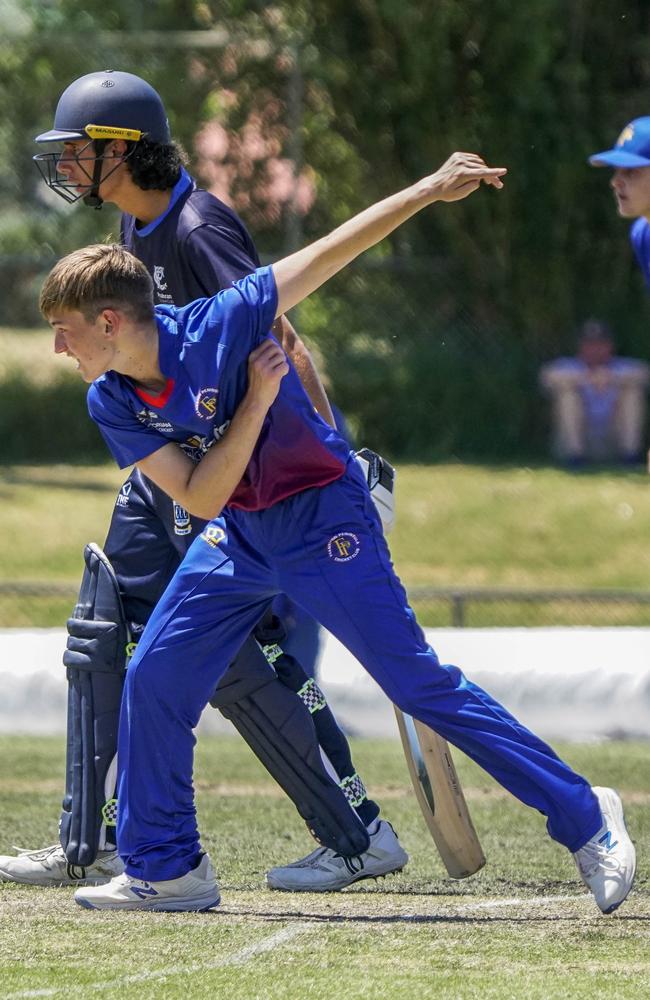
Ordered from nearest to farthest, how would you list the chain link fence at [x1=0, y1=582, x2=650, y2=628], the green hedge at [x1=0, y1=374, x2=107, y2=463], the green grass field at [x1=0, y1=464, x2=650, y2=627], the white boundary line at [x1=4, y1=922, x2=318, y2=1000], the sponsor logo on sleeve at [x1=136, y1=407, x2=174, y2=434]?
the white boundary line at [x1=4, y1=922, x2=318, y2=1000], the sponsor logo on sleeve at [x1=136, y1=407, x2=174, y2=434], the chain link fence at [x1=0, y1=582, x2=650, y2=628], the green grass field at [x1=0, y1=464, x2=650, y2=627], the green hedge at [x1=0, y1=374, x2=107, y2=463]

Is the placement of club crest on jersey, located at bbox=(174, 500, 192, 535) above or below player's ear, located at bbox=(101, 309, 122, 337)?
below

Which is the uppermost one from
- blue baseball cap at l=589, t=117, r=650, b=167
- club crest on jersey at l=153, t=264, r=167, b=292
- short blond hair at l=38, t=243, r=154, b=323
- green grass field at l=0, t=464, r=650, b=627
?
short blond hair at l=38, t=243, r=154, b=323

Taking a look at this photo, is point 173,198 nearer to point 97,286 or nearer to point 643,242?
point 97,286

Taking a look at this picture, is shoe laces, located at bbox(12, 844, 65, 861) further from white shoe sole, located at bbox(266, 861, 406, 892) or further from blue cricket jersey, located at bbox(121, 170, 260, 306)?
blue cricket jersey, located at bbox(121, 170, 260, 306)

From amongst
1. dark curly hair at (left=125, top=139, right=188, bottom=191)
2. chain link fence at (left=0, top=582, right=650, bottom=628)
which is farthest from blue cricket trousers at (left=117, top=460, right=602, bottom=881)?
chain link fence at (left=0, top=582, right=650, bottom=628)

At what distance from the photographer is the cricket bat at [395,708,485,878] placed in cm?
495

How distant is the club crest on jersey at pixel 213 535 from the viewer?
459 centimetres

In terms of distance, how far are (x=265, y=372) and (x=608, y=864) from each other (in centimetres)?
142

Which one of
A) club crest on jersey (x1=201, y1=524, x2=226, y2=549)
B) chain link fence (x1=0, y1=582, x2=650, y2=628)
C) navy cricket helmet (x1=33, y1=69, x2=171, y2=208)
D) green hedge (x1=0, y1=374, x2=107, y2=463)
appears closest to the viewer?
club crest on jersey (x1=201, y1=524, x2=226, y2=549)

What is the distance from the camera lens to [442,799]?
5.00 m

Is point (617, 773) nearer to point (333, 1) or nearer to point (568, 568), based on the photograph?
point (568, 568)

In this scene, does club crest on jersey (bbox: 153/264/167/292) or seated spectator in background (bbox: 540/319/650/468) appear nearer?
club crest on jersey (bbox: 153/264/167/292)

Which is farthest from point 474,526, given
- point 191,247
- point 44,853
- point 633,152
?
point 191,247

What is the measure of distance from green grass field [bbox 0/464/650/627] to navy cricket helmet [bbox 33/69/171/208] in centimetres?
681
